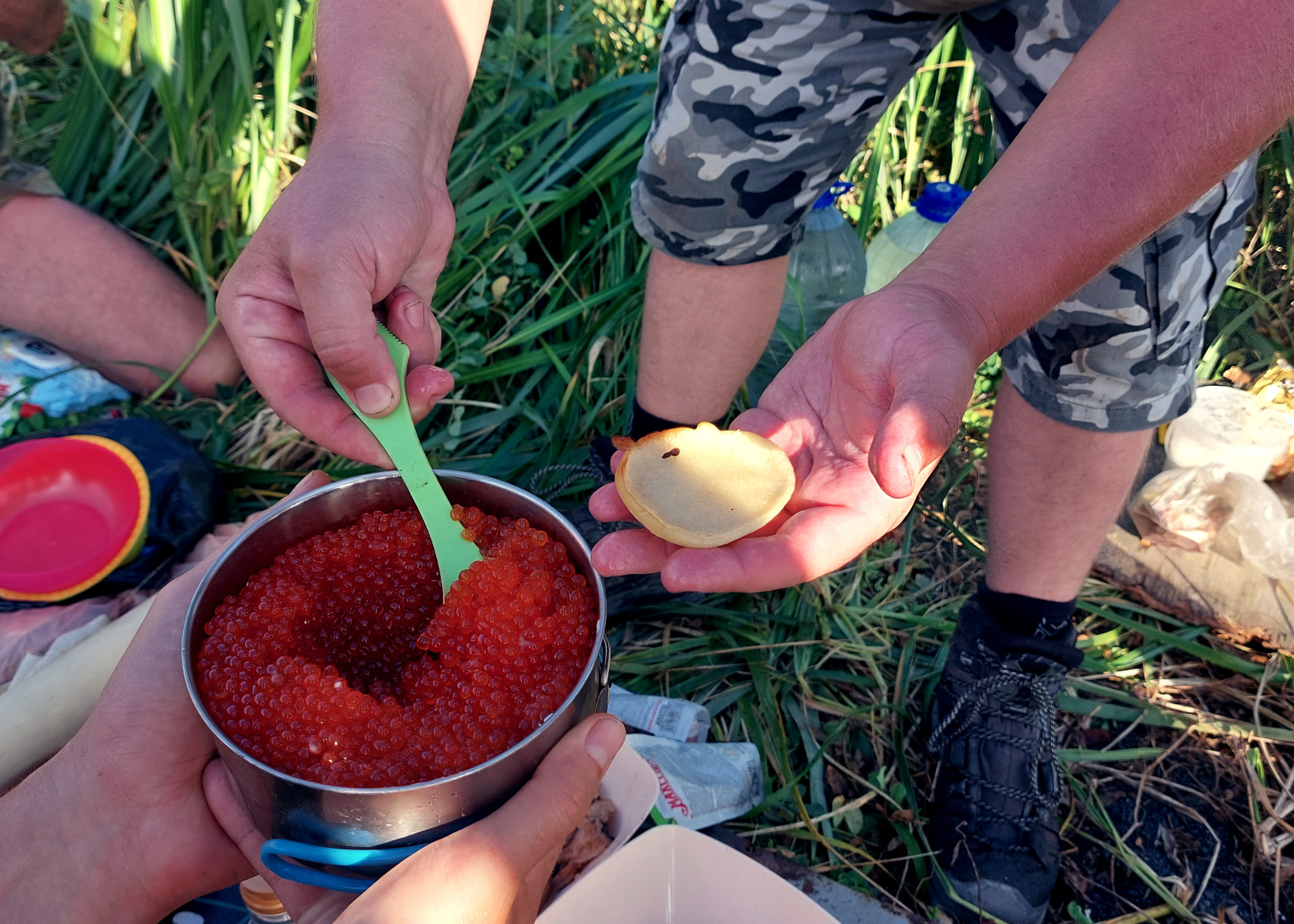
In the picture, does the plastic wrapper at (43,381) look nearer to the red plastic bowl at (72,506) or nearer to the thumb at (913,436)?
the red plastic bowl at (72,506)

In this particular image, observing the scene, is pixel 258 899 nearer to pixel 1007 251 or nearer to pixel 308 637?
pixel 308 637

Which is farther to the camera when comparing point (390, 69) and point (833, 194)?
point (833, 194)

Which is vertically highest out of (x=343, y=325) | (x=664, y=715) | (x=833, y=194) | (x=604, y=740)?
(x=343, y=325)

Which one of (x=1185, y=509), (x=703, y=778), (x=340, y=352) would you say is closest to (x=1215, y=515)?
(x=1185, y=509)

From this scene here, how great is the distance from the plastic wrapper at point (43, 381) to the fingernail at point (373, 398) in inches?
74.0

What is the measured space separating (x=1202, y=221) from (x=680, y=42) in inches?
40.5

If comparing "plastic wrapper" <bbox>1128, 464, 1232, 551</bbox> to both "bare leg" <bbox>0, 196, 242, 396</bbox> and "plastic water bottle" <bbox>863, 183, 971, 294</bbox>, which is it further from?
"bare leg" <bbox>0, 196, 242, 396</bbox>

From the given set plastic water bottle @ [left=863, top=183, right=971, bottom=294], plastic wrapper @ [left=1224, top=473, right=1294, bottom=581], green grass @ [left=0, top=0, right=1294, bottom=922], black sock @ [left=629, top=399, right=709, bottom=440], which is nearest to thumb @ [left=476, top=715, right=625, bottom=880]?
green grass @ [left=0, top=0, right=1294, bottom=922]

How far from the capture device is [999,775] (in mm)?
1940

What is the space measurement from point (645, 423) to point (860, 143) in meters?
0.87

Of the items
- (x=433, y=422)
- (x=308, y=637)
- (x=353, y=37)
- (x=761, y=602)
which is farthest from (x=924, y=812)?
(x=353, y=37)

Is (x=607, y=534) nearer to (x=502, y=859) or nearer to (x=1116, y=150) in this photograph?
(x=502, y=859)

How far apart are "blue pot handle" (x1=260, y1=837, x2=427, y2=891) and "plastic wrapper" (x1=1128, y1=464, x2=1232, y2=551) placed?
2.26 m

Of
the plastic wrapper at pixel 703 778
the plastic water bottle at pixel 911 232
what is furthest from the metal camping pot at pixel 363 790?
the plastic water bottle at pixel 911 232
